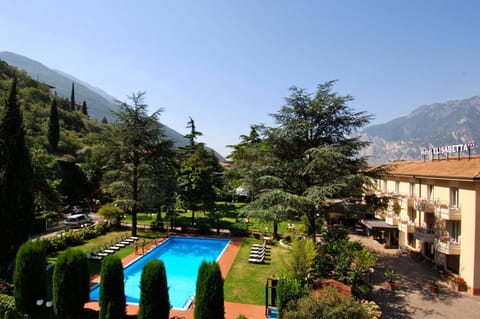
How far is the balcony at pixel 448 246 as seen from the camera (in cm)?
1717

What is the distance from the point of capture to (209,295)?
10.1 meters

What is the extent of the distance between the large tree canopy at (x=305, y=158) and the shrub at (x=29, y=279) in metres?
12.6

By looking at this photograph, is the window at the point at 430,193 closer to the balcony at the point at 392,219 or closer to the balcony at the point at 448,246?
the balcony at the point at 448,246

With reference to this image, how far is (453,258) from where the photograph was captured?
1881 cm

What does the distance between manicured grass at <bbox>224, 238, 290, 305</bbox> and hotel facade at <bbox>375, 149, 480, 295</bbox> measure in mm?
10198

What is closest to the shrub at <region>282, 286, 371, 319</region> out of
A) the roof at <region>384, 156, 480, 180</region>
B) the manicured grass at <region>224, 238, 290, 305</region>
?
the manicured grass at <region>224, 238, 290, 305</region>

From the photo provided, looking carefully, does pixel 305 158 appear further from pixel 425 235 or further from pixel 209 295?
pixel 209 295

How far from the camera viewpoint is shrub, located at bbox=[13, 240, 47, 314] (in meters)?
11.4

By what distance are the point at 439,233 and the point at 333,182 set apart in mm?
8345

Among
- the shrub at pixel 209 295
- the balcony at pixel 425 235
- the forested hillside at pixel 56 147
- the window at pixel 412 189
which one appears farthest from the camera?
the window at pixel 412 189

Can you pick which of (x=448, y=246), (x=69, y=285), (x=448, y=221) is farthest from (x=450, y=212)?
(x=69, y=285)

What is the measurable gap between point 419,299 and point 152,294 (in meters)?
14.4

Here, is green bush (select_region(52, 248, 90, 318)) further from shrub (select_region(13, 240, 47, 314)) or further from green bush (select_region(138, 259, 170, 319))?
green bush (select_region(138, 259, 170, 319))

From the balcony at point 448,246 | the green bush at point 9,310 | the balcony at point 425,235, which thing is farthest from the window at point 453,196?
the green bush at point 9,310
